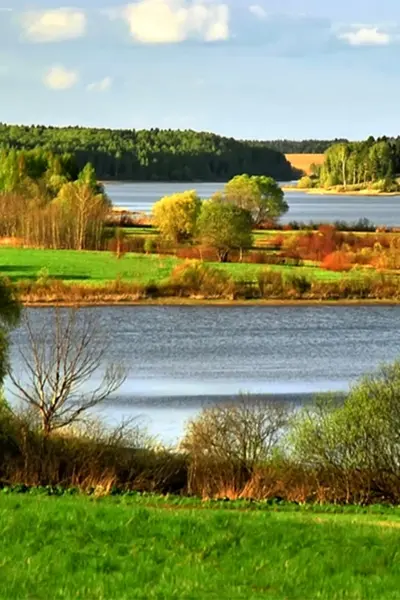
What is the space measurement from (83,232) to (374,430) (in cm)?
5484

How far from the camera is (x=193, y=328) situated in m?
47.6

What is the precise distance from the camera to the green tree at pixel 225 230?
214 ft

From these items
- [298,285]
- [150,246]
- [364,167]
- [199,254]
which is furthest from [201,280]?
[364,167]

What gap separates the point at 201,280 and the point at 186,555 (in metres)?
47.9

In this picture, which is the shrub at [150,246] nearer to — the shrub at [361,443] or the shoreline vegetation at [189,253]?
the shoreline vegetation at [189,253]

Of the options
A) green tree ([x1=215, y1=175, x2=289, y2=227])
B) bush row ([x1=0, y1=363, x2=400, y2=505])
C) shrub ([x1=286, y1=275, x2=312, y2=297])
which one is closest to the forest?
green tree ([x1=215, y1=175, x2=289, y2=227])

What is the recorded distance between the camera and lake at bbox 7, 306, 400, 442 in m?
30.2

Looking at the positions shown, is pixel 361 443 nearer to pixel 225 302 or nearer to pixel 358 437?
pixel 358 437

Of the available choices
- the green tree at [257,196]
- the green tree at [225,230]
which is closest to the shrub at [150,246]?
the green tree at [225,230]

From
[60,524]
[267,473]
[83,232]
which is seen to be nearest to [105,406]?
[267,473]

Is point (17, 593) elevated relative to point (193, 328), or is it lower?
elevated

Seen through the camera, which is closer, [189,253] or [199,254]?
[199,254]

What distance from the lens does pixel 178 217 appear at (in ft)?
240

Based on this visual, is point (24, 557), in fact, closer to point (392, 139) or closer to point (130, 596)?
point (130, 596)
